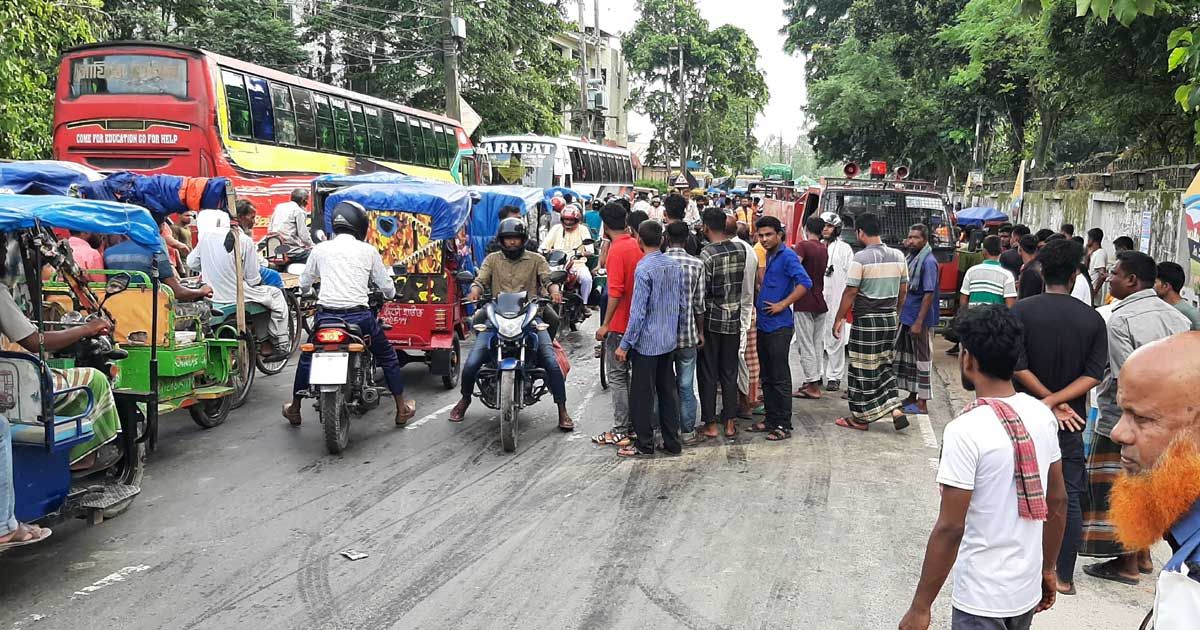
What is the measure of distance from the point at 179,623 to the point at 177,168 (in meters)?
12.1

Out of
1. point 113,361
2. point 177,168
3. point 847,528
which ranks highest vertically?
point 177,168

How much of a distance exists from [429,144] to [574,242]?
11.4 m

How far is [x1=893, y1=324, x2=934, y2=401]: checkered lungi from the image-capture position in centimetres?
891

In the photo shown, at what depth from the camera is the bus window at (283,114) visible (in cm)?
1695

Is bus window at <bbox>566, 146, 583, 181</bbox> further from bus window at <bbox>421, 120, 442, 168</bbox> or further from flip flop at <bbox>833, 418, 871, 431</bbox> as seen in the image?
flip flop at <bbox>833, 418, 871, 431</bbox>

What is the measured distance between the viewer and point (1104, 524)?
5453 mm

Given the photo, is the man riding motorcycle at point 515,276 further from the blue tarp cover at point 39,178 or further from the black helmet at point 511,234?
the blue tarp cover at point 39,178

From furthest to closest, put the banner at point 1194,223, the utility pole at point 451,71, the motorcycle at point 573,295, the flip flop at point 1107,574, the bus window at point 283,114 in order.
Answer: the utility pole at point 451,71, the bus window at point 283,114, the motorcycle at point 573,295, the banner at point 1194,223, the flip flop at point 1107,574

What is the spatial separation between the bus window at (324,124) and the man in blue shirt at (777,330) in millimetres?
12439

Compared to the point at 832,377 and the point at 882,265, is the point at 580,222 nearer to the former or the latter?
the point at 832,377

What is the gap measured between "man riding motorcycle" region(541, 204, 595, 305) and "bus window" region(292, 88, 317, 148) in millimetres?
6594

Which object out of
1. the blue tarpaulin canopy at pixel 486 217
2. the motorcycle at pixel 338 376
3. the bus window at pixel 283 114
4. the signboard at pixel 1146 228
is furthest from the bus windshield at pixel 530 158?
the motorcycle at pixel 338 376

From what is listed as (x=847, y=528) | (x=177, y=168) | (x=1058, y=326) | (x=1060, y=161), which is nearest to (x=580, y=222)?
(x=177, y=168)

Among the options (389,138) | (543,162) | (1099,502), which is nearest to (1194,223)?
(1099,502)
